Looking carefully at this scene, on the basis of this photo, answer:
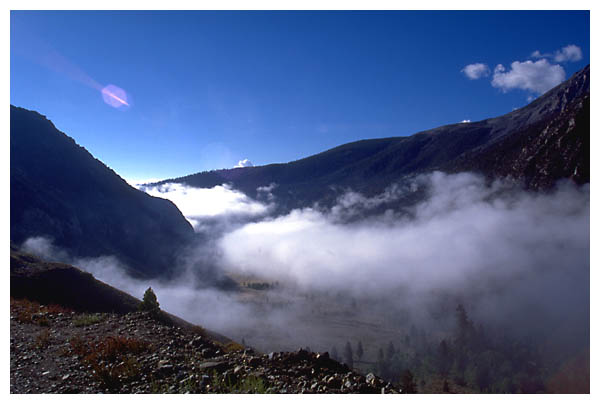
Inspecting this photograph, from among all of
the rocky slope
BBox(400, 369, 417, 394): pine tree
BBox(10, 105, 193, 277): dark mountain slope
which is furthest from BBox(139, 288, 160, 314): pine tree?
BBox(10, 105, 193, 277): dark mountain slope

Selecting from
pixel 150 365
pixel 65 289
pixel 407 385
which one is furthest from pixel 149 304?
pixel 65 289

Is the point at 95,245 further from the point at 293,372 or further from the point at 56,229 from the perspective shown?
the point at 293,372

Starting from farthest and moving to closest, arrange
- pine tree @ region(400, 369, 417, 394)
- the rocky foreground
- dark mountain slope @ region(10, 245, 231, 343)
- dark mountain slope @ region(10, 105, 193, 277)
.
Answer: dark mountain slope @ region(10, 105, 193, 277) < dark mountain slope @ region(10, 245, 231, 343) < pine tree @ region(400, 369, 417, 394) < the rocky foreground

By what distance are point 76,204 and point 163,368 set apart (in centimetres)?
12607

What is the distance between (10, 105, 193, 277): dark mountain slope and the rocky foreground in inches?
3621

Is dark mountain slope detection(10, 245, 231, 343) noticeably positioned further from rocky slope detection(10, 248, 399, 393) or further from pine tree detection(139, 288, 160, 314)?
rocky slope detection(10, 248, 399, 393)

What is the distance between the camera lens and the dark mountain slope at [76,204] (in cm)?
9194

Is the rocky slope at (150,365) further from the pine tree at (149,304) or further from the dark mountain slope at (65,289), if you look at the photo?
the dark mountain slope at (65,289)

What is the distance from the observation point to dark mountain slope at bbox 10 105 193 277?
302ft

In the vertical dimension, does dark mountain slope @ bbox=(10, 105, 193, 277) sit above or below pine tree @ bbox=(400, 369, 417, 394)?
above
